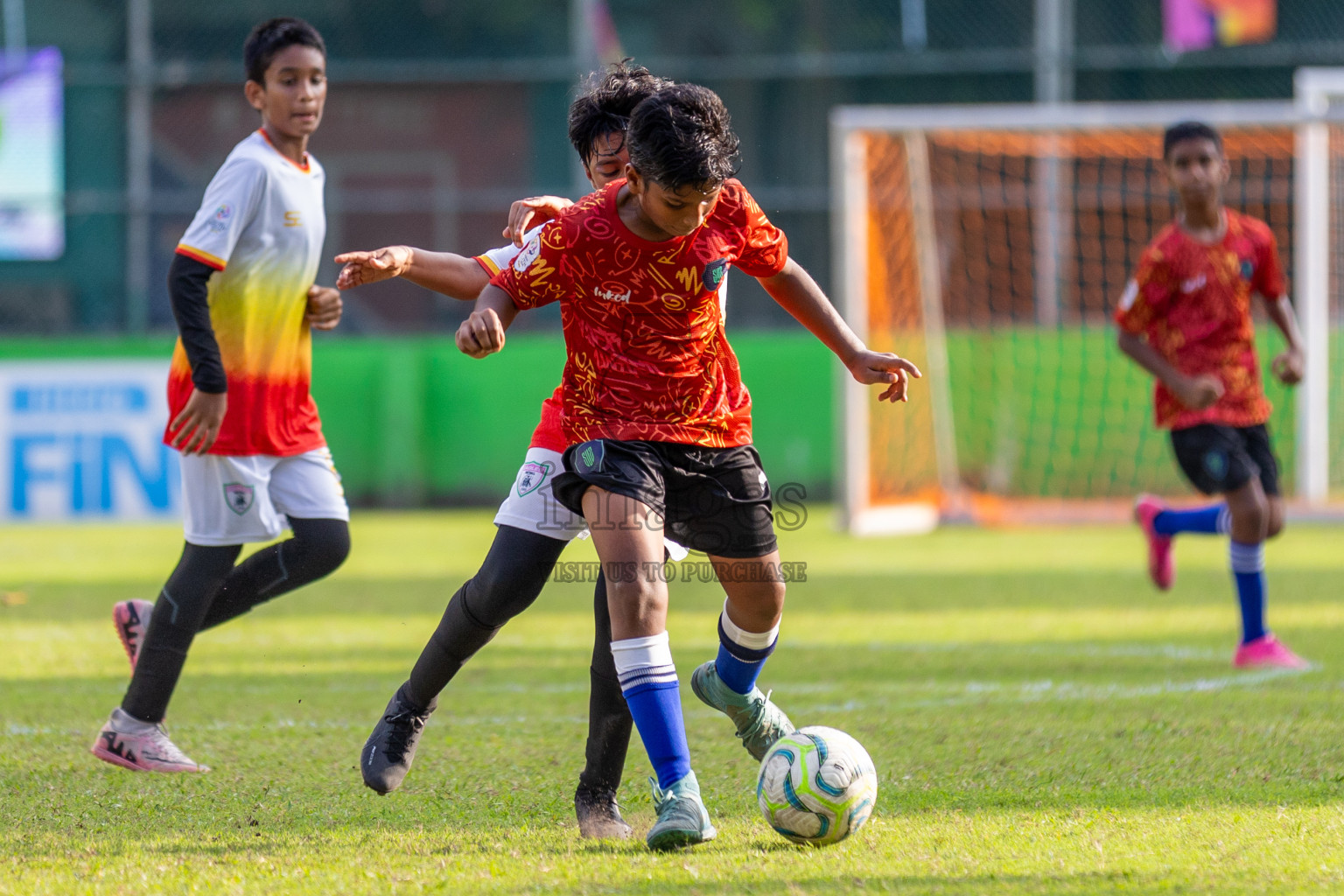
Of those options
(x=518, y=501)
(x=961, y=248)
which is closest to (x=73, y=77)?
(x=961, y=248)

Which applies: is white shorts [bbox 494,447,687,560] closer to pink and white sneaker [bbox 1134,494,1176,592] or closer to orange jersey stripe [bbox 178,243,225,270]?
orange jersey stripe [bbox 178,243,225,270]

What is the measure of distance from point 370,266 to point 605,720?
3.72ft

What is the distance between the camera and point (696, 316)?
3377 millimetres

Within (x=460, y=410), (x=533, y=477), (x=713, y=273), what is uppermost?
(x=713, y=273)

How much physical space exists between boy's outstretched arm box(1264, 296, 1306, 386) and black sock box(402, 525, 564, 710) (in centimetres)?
360

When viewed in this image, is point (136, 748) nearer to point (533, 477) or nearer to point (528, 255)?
point (533, 477)

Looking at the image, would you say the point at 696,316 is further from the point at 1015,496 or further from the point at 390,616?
the point at 1015,496

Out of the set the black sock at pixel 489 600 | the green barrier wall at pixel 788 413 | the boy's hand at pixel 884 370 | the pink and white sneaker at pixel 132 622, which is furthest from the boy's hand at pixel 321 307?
the green barrier wall at pixel 788 413

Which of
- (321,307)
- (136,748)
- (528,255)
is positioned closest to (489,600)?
(528,255)

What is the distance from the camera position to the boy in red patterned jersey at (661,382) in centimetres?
317

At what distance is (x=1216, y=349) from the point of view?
5859 mm

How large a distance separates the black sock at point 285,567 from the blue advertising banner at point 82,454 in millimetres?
8074

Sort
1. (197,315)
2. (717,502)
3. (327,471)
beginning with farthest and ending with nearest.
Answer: (327,471), (197,315), (717,502)

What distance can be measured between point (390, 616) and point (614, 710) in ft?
12.6
